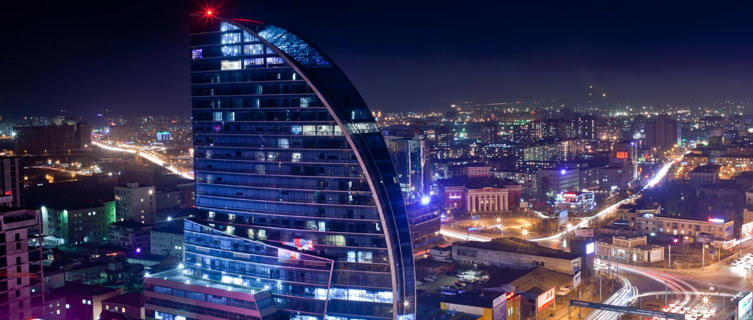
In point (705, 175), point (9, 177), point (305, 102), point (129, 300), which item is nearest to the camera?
point (305, 102)

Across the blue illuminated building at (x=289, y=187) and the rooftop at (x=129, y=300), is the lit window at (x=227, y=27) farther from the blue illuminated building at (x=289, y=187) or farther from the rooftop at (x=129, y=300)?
the rooftop at (x=129, y=300)

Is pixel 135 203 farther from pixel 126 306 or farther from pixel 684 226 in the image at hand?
pixel 684 226

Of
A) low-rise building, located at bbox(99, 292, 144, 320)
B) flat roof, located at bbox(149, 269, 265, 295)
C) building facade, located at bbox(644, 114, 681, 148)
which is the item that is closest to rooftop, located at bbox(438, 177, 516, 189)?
low-rise building, located at bbox(99, 292, 144, 320)

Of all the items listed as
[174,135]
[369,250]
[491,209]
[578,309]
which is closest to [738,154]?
[491,209]

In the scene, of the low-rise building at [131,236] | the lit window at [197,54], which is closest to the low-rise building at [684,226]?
the lit window at [197,54]

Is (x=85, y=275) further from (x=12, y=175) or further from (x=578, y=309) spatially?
(x=578, y=309)

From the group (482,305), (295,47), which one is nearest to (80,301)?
(295,47)
